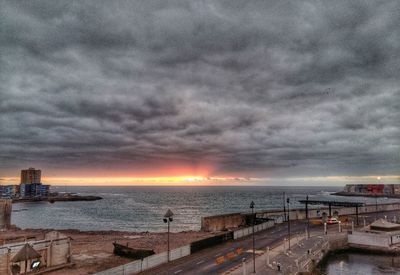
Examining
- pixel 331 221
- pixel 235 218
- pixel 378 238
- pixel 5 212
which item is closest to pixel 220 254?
pixel 378 238

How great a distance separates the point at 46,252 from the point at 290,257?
3078cm

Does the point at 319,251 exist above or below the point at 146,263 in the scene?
below

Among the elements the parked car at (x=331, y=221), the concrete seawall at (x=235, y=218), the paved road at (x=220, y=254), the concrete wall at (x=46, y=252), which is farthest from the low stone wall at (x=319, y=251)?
the concrete wall at (x=46, y=252)

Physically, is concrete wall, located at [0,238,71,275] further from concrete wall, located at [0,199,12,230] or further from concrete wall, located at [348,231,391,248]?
concrete wall, located at [0,199,12,230]

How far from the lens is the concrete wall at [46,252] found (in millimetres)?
36156

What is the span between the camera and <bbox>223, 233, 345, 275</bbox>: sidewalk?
112 feet

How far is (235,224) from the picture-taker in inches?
3024

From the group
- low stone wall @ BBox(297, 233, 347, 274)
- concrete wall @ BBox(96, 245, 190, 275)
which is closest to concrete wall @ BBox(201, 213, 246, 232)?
low stone wall @ BBox(297, 233, 347, 274)

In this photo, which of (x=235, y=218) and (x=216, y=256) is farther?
(x=235, y=218)

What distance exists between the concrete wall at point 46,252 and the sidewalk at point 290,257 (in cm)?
2235

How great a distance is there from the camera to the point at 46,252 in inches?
1580

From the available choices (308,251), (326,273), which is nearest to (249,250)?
(308,251)

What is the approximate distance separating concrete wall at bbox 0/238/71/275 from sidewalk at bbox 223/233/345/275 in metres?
22.3

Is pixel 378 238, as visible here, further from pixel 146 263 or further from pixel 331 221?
pixel 146 263
